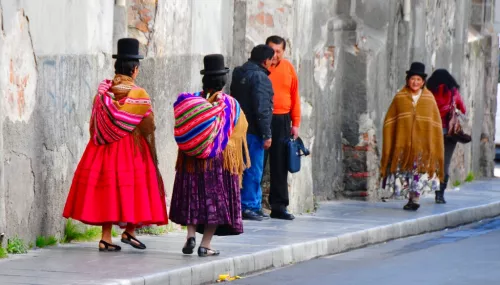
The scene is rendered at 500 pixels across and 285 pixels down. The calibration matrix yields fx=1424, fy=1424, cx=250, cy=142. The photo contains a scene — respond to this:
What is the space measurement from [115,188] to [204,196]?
70cm

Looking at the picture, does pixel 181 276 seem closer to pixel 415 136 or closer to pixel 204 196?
pixel 204 196

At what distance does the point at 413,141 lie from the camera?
17.1 m

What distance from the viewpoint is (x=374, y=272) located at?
36.9 feet

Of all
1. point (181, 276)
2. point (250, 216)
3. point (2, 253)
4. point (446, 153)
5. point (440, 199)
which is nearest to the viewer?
point (181, 276)

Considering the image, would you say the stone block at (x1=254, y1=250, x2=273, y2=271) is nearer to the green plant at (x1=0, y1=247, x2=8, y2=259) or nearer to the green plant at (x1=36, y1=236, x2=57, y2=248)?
the green plant at (x1=36, y1=236, x2=57, y2=248)

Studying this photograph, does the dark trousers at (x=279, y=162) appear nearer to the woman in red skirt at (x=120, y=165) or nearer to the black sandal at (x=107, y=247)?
the woman in red skirt at (x=120, y=165)

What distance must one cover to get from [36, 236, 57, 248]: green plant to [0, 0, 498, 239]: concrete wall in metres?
0.10

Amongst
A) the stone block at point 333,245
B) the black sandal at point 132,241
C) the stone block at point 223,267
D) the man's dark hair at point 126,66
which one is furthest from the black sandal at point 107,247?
→ the stone block at point 333,245

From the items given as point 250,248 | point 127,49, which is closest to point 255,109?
point 250,248

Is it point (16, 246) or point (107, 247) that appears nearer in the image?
point (16, 246)

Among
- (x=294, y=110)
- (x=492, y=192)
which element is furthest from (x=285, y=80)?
(x=492, y=192)

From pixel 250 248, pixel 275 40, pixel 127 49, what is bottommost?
pixel 250 248

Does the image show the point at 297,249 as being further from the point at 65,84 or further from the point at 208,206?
the point at 65,84

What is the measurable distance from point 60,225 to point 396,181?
21.3 feet
